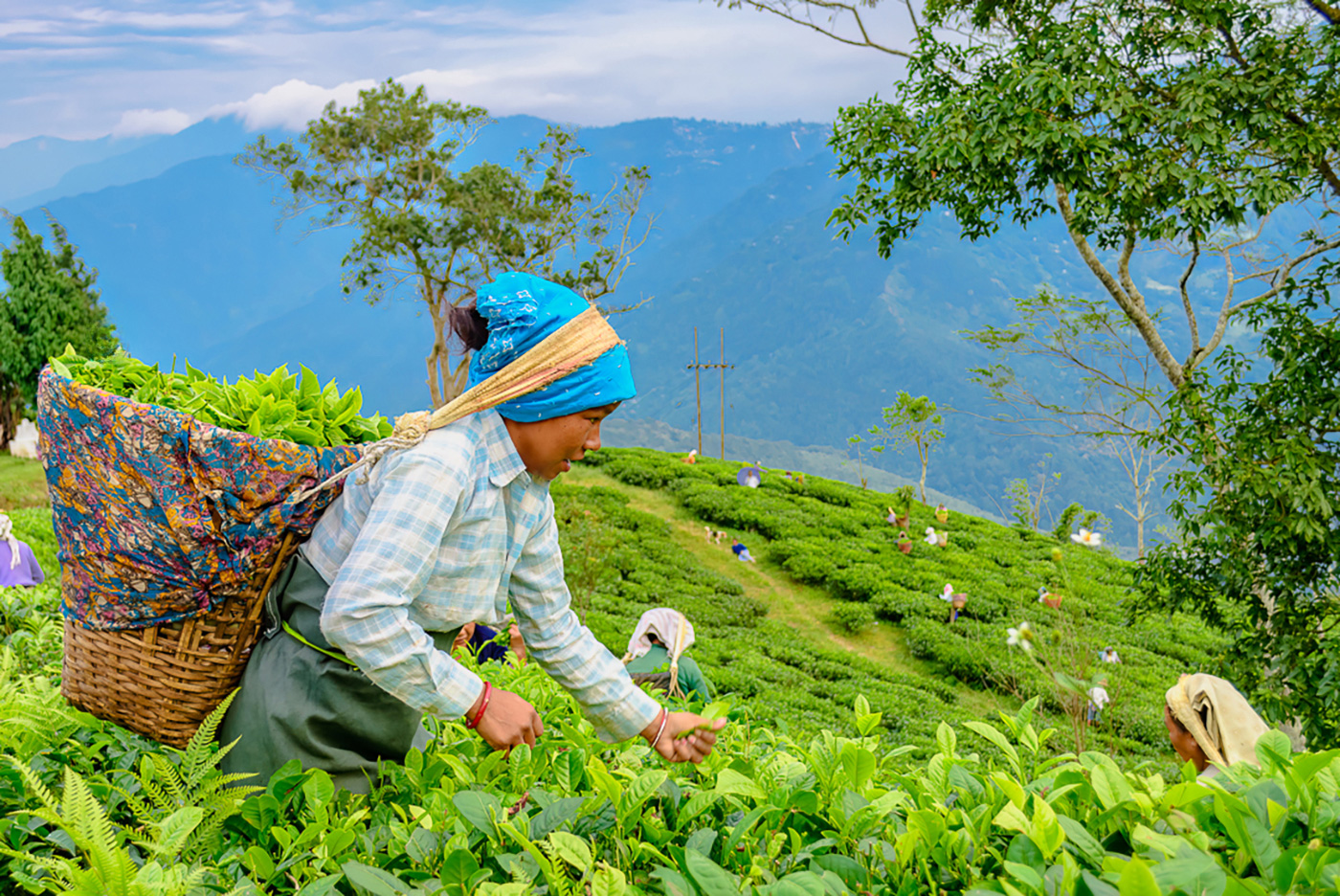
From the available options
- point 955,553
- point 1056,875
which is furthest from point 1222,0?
point 955,553

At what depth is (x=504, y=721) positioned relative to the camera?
60.0 inches

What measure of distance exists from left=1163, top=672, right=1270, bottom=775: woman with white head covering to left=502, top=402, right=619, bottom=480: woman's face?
304 cm

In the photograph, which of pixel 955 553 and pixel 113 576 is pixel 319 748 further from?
pixel 955 553

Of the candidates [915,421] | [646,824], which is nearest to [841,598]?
[915,421]

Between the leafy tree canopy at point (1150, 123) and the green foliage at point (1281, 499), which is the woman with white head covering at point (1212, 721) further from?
the leafy tree canopy at point (1150, 123)

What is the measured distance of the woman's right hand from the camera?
1.51m

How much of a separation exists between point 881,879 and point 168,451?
4.29 feet

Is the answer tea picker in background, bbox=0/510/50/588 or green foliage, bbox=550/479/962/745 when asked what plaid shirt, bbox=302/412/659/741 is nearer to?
green foliage, bbox=550/479/962/745

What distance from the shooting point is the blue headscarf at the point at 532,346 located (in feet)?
5.11

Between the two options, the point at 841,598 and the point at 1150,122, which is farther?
the point at 841,598

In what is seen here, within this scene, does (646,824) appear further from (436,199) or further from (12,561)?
(436,199)

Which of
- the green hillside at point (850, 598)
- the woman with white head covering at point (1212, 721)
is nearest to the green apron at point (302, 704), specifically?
the woman with white head covering at point (1212, 721)

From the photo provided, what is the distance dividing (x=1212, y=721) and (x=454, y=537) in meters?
3.41

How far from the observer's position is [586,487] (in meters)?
15.8
